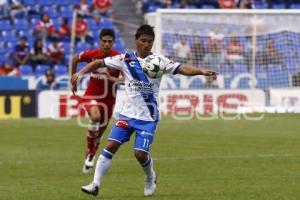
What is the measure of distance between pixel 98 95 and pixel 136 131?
477cm

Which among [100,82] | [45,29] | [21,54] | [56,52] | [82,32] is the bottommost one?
[56,52]

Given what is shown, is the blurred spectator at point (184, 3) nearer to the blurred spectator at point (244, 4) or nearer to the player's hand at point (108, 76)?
the blurred spectator at point (244, 4)

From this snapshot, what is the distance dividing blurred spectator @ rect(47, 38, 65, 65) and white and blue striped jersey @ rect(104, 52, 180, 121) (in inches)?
1038

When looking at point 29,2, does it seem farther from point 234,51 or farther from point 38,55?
point 234,51

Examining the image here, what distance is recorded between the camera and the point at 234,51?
3481 cm

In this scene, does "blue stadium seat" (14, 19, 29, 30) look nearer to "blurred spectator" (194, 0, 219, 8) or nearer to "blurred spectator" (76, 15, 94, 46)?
"blurred spectator" (76, 15, 94, 46)

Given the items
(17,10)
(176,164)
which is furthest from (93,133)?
(17,10)

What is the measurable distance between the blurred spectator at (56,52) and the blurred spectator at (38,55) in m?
0.36

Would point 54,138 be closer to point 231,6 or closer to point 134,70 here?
point 134,70

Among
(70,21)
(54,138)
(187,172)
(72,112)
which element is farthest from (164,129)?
(70,21)

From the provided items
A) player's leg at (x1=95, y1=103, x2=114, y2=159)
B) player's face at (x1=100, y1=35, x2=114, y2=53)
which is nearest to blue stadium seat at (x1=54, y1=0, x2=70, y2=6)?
player's leg at (x1=95, y1=103, x2=114, y2=159)

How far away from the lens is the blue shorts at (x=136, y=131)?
40.0 ft

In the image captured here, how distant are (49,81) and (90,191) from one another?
23864 mm

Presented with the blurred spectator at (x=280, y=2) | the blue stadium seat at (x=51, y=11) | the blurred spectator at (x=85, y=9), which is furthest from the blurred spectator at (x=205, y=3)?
the blue stadium seat at (x=51, y=11)
